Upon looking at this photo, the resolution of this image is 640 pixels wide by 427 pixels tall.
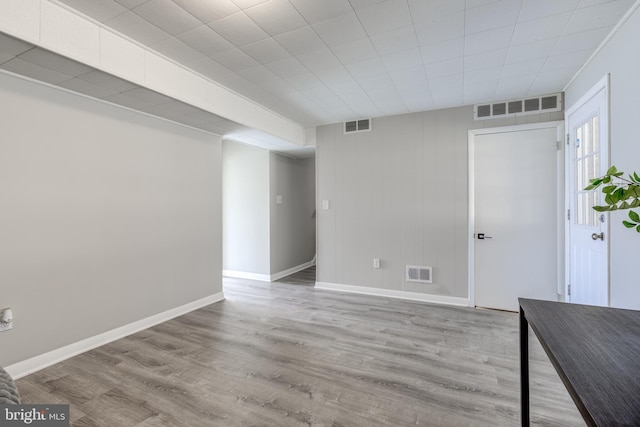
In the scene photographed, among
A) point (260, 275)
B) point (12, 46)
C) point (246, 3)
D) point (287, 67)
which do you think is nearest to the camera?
point (12, 46)

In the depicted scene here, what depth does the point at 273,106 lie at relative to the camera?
12.6 ft

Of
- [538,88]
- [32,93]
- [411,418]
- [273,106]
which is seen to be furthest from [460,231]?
[32,93]

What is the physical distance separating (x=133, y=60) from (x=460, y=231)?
389 cm

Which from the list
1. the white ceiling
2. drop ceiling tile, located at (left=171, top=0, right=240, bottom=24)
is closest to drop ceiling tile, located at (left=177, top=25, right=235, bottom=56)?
the white ceiling

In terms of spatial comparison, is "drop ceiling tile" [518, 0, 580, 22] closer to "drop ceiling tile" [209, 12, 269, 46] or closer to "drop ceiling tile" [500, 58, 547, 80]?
"drop ceiling tile" [500, 58, 547, 80]

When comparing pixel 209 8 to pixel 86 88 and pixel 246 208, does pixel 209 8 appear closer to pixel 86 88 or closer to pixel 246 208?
pixel 86 88

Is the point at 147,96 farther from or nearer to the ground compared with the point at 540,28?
nearer to the ground

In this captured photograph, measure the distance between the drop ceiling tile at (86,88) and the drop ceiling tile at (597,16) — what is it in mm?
3603

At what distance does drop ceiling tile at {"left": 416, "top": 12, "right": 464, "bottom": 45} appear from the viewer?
211 centimetres

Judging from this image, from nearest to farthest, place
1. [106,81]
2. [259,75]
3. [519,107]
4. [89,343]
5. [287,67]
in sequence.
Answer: [106,81], [89,343], [287,67], [259,75], [519,107]

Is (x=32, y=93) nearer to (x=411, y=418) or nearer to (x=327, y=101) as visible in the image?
(x=327, y=101)

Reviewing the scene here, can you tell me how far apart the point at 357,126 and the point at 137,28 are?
9.70 feet

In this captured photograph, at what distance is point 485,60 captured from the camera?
269 centimetres

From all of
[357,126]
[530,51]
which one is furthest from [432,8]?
[357,126]
